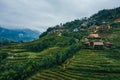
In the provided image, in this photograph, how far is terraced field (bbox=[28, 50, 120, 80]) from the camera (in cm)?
7381

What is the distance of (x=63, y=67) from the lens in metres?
83.9

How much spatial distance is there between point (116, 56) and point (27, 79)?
127 feet

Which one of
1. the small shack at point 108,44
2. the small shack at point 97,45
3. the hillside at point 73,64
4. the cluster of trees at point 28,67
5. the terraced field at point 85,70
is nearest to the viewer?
the terraced field at point 85,70

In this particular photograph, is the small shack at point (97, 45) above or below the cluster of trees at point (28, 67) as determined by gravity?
above

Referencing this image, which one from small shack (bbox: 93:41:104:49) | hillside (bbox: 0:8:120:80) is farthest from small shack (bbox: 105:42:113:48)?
small shack (bbox: 93:41:104:49)

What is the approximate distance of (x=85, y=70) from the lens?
79.5 m

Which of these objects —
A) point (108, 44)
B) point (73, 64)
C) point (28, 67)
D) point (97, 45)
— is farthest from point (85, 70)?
point (108, 44)

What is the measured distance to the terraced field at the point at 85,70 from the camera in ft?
242

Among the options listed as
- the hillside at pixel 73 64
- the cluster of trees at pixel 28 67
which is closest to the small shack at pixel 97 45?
the hillside at pixel 73 64

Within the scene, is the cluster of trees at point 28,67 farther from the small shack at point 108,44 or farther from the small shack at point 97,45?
the small shack at point 108,44

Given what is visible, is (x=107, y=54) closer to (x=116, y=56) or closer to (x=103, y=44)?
(x=116, y=56)

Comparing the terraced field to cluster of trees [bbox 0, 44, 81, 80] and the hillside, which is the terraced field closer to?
the hillside

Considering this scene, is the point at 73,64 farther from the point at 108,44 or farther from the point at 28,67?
the point at 108,44

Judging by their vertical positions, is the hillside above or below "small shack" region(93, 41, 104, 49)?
below
